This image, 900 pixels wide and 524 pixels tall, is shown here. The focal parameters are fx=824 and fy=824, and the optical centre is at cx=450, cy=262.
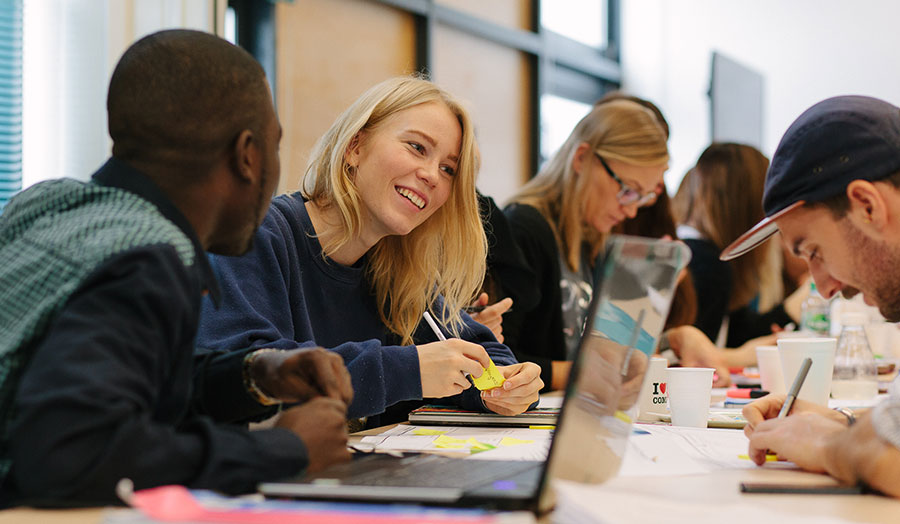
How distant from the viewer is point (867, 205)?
3.78 ft

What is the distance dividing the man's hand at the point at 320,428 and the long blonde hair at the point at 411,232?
766mm

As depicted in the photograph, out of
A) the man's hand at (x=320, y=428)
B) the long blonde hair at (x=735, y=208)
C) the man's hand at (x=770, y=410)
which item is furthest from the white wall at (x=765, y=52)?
the man's hand at (x=320, y=428)

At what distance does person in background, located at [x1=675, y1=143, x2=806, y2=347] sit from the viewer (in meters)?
3.17

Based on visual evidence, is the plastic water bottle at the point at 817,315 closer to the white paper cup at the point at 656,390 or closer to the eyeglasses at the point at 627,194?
the eyeglasses at the point at 627,194

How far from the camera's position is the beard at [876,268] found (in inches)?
46.5

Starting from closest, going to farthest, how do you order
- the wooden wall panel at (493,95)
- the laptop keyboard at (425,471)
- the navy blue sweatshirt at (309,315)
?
the laptop keyboard at (425,471) < the navy blue sweatshirt at (309,315) < the wooden wall panel at (493,95)

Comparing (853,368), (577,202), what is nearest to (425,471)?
(853,368)

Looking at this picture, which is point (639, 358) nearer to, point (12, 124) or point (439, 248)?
point (439, 248)

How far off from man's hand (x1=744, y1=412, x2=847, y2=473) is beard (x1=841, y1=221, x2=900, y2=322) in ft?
0.77

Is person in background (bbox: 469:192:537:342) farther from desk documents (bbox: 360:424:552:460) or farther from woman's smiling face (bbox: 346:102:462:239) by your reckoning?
desk documents (bbox: 360:424:552:460)

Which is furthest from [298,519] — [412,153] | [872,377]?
[872,377]

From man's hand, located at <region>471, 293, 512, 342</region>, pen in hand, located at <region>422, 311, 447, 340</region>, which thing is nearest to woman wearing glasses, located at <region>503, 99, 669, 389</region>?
man's hand, located at <region>471, 293, 512, 342</region>

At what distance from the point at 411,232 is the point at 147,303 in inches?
46.5

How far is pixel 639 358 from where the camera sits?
0.92 meters
